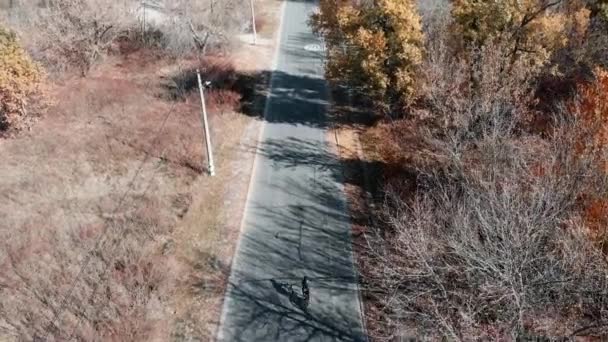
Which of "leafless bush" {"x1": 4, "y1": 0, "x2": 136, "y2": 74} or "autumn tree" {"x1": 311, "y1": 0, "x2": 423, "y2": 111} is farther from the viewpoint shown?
"leafless bush" {"x1": 4, "y1": 0, "x2": 136, "y2": 74}

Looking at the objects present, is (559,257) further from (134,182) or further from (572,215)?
(134,182)

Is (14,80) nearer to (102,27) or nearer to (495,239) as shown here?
(102,27)

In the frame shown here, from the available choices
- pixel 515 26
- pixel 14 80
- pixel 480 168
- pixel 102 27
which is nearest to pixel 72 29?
pixel 102 27

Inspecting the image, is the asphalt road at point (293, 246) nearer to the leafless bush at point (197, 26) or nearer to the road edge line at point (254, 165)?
the road edge line at point (254, 165)

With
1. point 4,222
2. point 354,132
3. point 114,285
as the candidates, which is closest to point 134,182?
point 4,222

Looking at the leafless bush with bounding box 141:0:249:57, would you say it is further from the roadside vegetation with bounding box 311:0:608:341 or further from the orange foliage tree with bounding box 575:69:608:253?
the orange foliage tree with bounding box 575:69:608:253

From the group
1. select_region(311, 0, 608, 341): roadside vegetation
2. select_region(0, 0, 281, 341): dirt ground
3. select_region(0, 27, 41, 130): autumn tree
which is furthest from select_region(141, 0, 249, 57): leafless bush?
select_region(0, 27, 41, 130): autumn tree
